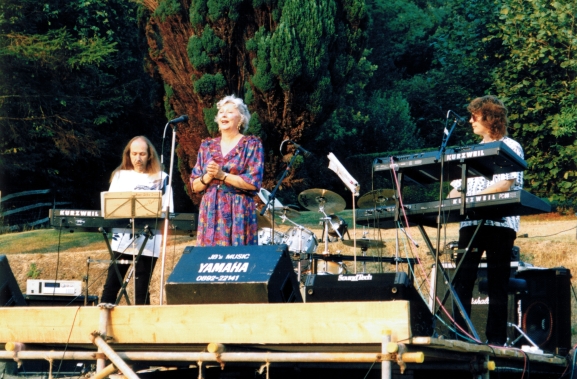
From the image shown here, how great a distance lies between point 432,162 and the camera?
4738mm

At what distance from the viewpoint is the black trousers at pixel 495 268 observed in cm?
504

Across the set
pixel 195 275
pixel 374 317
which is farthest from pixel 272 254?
pixel 374 317

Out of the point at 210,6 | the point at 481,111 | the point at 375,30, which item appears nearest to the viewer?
the point at 481,111

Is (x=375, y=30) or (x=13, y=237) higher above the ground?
(x=375, y=30)

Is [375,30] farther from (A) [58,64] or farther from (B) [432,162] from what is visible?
(B) [432,162]

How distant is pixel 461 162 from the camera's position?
15.4 ft

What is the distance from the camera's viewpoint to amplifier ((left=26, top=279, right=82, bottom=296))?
7.53 m

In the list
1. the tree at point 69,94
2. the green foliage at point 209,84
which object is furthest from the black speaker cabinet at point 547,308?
the tree at point 69,94

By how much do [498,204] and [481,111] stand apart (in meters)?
0.85

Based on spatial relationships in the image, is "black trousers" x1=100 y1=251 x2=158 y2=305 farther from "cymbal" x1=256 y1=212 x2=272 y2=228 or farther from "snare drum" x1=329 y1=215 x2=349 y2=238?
"snare drum" x1=329 y1=215 x2=349 y2=238

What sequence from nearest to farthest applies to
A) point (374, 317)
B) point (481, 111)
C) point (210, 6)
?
point (374, 317)
point (481, 111)
point (210, 6)

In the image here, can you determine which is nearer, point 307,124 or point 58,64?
point 307,124

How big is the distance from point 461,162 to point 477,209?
283 millimetres

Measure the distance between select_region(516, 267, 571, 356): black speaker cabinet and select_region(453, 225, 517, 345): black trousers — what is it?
3.95 feet
